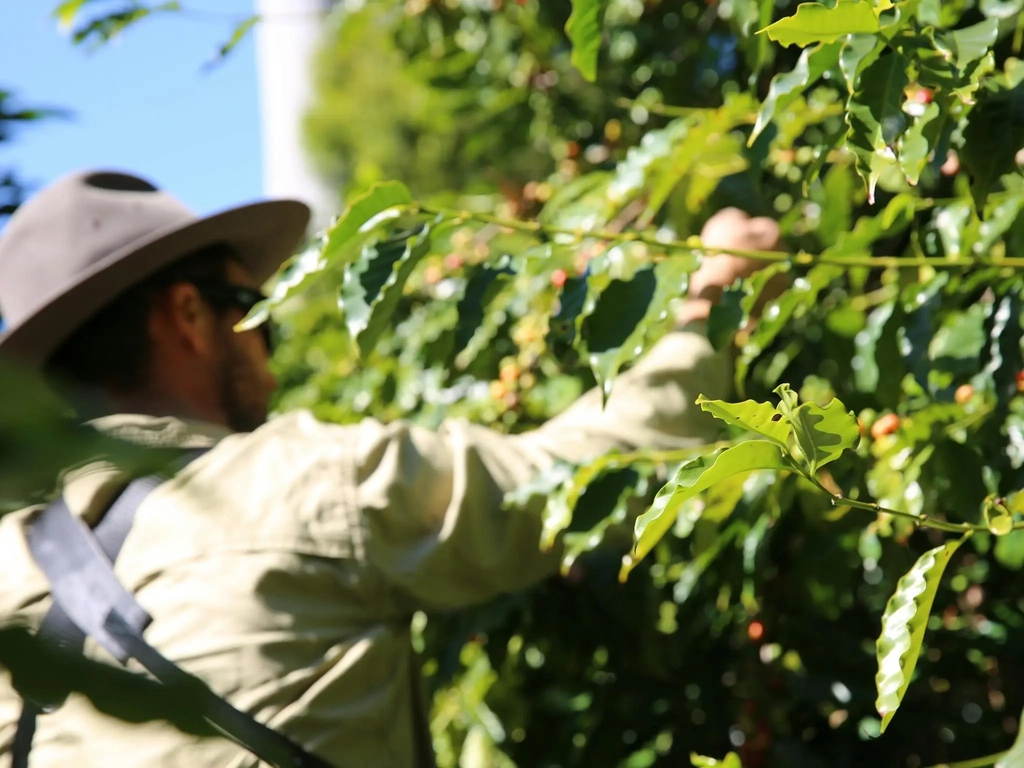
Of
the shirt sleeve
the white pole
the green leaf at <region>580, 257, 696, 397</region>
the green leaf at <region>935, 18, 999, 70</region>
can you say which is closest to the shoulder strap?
the shirt sleeve

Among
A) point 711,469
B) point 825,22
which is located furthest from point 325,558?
point 825,22

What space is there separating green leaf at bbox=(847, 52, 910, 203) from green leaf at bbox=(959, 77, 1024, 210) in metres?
0.12

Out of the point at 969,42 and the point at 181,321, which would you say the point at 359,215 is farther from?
the point at 181,321

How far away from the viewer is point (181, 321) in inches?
83.8

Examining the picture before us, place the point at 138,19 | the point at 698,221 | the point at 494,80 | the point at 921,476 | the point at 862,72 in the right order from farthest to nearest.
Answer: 1. the point at 494,80
2. the point at 698,221
3. the point at 138,19
4. the point at 921,476
5. the point at 862,72

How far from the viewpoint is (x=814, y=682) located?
6.91 ft

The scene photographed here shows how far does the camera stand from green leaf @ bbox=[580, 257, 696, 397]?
4.58 ft

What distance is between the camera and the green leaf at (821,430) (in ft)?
2.97

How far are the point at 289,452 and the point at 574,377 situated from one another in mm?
699

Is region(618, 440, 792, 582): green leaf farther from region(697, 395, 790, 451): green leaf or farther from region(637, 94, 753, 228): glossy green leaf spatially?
region(637, 94, 753, 228): glossy green leaf

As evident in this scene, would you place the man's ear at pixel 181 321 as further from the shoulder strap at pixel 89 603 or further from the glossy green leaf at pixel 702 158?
the glossy green leaf at pixel 702 158

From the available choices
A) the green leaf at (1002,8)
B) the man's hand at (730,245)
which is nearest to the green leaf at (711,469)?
the green leaf at (1002,8)

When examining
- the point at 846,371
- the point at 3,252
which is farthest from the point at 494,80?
the point at 846,371

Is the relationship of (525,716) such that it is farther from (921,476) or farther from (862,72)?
(862,72)
